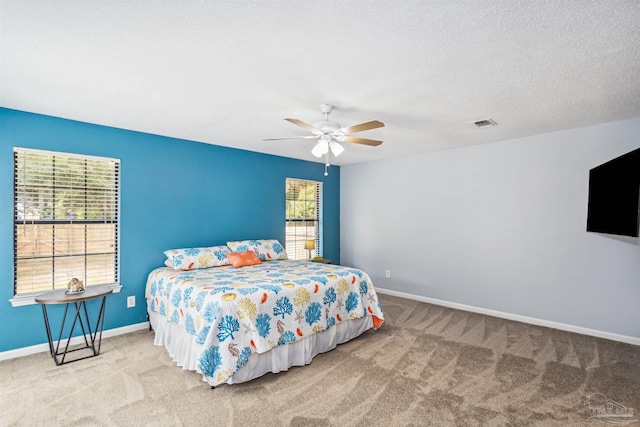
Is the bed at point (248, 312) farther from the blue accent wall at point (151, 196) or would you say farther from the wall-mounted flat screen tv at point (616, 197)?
the wall-mounted flat screen tv at point (616, 197)

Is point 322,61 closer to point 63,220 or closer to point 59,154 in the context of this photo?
point 59,154

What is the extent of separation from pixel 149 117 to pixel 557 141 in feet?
15.6

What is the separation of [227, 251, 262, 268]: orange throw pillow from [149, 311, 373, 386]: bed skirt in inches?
40.7

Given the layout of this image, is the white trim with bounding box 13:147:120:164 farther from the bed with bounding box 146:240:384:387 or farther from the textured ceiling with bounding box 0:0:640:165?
the bed with bounding box 146:240:384:387

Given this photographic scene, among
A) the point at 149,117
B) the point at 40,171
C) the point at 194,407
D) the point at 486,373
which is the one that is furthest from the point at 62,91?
the point at 486,373

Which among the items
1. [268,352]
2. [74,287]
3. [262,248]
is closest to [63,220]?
[74,287]

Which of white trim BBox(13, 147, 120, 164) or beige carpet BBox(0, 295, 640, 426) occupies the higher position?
white trim BBox(13, 147, 120, 164)

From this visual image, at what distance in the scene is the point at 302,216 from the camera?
580 centimetres

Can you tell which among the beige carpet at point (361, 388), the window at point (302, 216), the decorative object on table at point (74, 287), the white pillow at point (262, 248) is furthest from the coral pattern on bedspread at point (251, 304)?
the window at point (302, 216)

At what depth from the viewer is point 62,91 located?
8.70ft

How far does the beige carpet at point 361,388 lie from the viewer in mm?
2150

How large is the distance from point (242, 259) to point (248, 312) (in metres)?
1.57

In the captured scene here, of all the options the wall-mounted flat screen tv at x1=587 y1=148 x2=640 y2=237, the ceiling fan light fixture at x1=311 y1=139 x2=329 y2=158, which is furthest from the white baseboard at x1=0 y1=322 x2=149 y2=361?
the wall-mounted flat screen tv at x1=587 y1=148 x2=640 y2=237

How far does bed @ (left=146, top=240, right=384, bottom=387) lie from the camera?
8.18 ft
